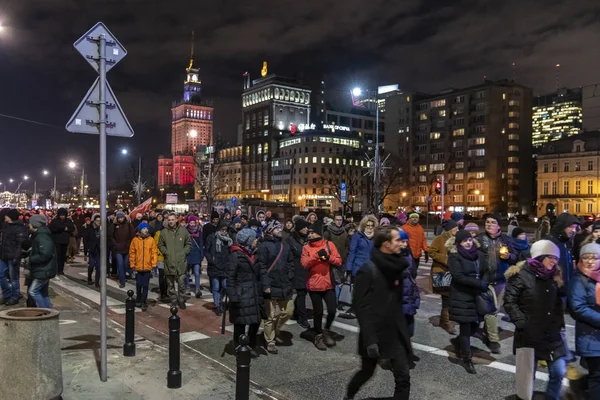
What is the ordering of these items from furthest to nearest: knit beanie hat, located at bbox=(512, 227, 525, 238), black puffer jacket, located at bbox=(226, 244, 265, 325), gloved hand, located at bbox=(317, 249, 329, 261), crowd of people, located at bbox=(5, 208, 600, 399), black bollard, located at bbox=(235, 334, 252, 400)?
knit beanie hat, located at bbox=(512, 227, 525, 238) → gloved hand, located at bbox=(317, 249, 329, 261) → black puffer jacket, located at bbox=(226, 244, 265, 325) → crowd of people, located at bbox=(5, 208, 600, 399) → black bollard, located at bbox=(235, 334, 252, 400)

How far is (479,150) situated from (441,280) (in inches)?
3961

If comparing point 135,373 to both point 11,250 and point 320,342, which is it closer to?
point 320,342

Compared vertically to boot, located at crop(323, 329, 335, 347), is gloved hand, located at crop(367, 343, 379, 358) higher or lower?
higher

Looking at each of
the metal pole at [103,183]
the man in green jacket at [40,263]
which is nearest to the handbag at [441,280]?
the metal pole at [103,183]

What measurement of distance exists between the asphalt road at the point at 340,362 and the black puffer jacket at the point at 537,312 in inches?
40.4

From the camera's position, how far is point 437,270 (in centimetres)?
895

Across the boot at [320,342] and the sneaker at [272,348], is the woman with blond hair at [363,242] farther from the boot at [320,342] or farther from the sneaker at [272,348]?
the sneaker at [272,348]

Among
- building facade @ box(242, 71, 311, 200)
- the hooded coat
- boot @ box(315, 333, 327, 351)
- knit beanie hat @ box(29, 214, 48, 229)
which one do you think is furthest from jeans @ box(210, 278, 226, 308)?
building facade @ box(242, 71, 311, 200)

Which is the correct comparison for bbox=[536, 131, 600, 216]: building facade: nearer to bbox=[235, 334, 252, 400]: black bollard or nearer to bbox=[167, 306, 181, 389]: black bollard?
bbox=[167, 306, 181, 389]: black bollard

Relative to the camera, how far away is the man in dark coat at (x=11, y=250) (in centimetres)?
1073

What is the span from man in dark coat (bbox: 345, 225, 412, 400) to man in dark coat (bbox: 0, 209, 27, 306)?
8.64m

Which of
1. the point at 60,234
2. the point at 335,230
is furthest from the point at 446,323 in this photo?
the point at 60,234

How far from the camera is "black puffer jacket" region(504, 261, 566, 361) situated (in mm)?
5070

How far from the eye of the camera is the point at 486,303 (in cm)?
714
